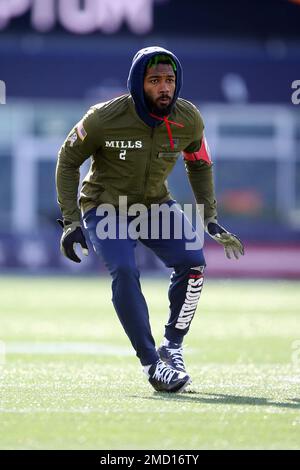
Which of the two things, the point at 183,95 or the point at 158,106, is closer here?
the point at 158,106

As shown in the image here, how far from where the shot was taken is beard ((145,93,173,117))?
22.0ft

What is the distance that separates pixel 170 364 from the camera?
7.06m

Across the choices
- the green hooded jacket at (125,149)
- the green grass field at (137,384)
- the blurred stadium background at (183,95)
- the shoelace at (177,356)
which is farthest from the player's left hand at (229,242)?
the blurred stadium background at (183,95)

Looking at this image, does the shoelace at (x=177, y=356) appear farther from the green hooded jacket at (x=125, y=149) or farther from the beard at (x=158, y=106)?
the beard at (x=158, y=106)

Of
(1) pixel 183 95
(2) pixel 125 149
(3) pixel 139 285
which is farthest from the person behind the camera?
(1) pixel 183 95

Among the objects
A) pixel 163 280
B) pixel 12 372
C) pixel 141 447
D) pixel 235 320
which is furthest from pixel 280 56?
pixel 141 447

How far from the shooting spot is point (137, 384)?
7.14m

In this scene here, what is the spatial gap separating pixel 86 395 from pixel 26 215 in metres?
21.3

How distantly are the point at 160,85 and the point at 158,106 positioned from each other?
11cm

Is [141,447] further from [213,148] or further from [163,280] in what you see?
[213,148]

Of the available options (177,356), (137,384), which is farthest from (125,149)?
(137,384)

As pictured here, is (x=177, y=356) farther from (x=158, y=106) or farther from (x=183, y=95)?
(x=183, y=95)

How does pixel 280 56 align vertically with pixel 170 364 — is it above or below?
above

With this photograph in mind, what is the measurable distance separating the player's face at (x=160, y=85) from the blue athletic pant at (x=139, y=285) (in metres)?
0.71
